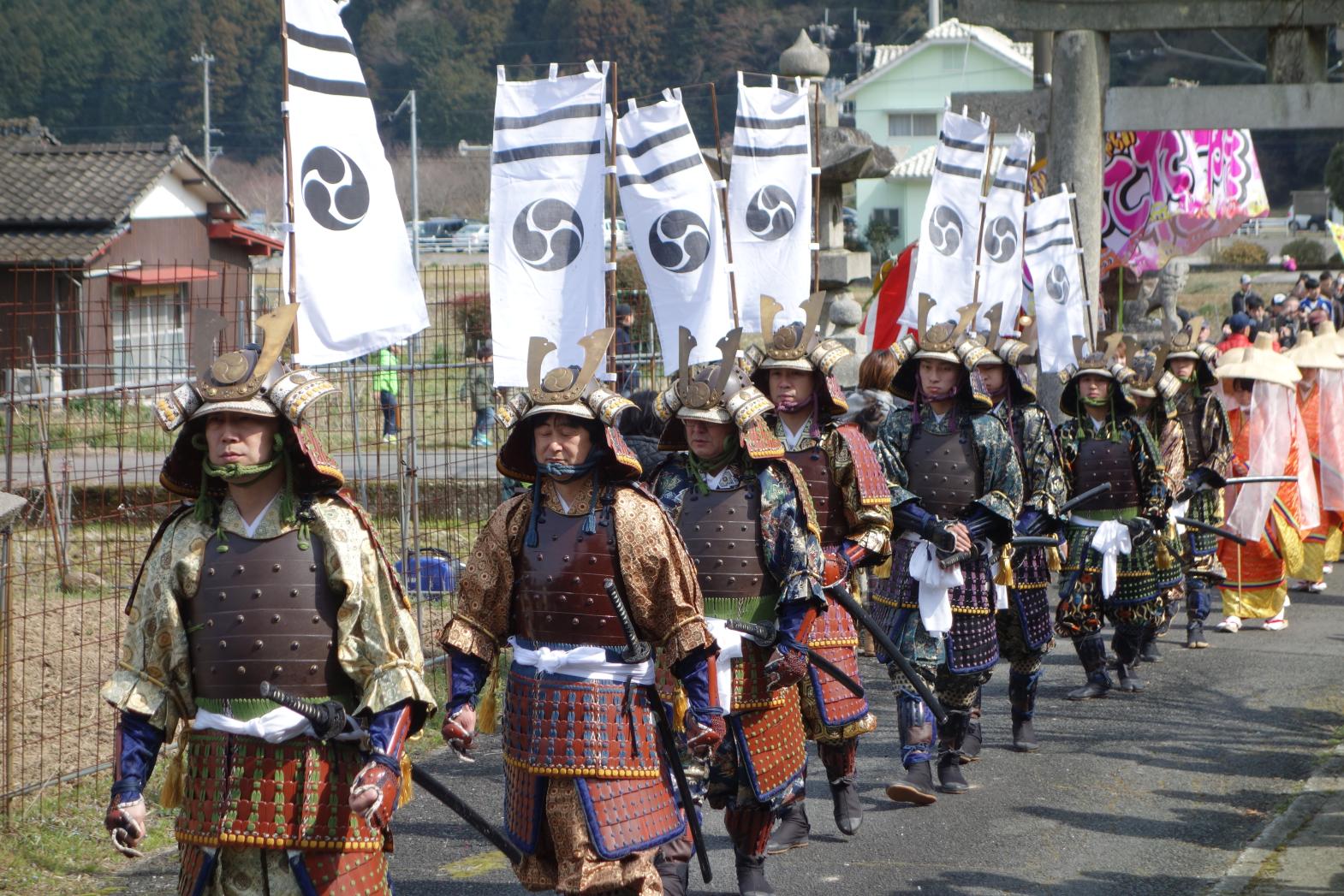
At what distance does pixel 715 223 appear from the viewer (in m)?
8.81

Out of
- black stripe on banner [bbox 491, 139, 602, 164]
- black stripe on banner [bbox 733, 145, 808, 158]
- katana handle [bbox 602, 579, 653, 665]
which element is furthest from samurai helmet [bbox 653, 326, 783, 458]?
black stripe on banner [bbox 733, 145, 808, 158]

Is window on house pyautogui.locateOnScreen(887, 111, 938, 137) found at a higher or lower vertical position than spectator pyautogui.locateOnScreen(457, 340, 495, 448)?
higher

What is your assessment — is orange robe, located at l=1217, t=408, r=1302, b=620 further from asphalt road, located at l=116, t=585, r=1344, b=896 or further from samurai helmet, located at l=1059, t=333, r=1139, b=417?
samurai helmet, located at l=1059, t=333, r=1139, b=417

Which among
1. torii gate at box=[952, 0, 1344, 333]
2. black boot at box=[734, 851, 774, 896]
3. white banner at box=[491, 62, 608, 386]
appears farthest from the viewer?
torii gate at box=[952, 0, 1344, 333]

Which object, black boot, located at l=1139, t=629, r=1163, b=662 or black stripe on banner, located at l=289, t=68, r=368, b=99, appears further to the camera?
black boot, located at l=1139, t=629, r=1163, b=662

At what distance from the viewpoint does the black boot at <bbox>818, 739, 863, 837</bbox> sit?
6.89 metres

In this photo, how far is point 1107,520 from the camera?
945 cm

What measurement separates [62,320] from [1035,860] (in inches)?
577

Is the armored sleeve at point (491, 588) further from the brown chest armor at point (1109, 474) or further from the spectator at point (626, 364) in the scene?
the spectator at point (626, 364)

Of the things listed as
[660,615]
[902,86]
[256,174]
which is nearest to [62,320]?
[660,615]

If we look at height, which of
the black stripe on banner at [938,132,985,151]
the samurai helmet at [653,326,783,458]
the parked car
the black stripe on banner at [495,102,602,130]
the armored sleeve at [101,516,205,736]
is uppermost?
the parked car

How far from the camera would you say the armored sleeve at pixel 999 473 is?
7.55 metres

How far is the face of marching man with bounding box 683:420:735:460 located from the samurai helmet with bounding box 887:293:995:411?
191 cm

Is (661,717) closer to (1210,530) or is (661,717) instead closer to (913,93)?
(1210,530)
